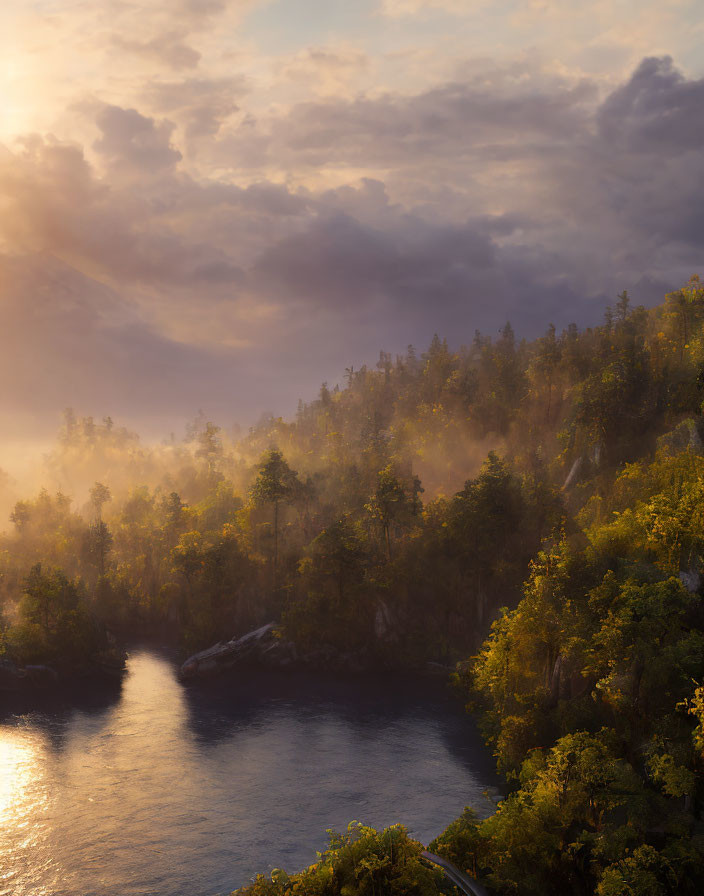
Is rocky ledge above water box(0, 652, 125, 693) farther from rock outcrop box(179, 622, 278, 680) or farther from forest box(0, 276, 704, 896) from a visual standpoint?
rock outcrop box(179, 622, 278, 680)

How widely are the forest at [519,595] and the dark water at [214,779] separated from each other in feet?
31.4

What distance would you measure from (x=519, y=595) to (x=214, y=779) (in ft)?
214

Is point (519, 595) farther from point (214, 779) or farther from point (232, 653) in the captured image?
point (214, 779)

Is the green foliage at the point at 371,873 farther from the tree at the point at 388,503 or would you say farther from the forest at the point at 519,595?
the tree at the point at 388,503

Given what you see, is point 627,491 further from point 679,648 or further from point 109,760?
point 109,760

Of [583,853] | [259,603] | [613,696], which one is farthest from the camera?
[259,603]

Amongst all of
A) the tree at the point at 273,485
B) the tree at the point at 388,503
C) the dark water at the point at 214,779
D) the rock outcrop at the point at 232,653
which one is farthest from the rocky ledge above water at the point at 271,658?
the tree at the point at 388,503

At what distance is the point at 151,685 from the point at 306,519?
189 feet

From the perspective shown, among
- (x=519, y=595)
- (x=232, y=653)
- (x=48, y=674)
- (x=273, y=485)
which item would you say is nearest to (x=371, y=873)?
(x=519, y=595)

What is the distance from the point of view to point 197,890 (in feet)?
218

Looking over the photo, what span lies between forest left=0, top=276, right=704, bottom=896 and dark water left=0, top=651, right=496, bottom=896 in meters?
9.57

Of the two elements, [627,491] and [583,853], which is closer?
[583,853]

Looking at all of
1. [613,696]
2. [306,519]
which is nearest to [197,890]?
[613,696]

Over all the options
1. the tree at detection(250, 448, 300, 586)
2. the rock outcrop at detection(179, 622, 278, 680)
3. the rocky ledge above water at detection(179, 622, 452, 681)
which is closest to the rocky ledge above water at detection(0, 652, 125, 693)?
the rocky ledge above water at detection(179, 622, 452, 681)
